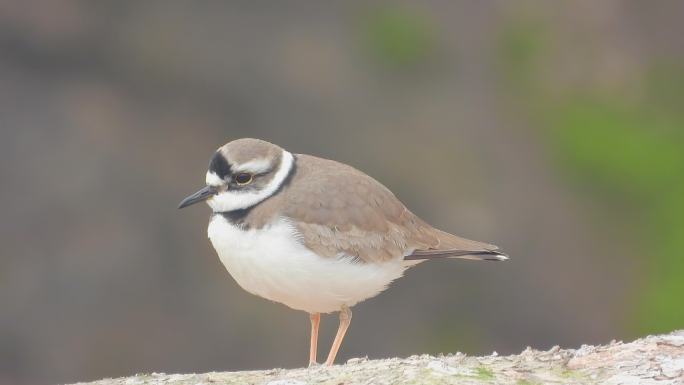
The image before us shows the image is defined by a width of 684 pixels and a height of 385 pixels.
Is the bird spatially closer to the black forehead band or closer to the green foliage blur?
the black forehead band

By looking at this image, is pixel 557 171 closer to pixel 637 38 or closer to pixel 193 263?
pixel 637 38

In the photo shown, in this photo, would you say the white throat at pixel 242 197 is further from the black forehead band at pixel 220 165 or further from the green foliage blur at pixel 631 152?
the green foliage blur at pixel 631 152

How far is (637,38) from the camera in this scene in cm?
1565

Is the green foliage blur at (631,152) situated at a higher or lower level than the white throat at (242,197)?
higher

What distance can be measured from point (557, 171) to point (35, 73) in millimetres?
6059

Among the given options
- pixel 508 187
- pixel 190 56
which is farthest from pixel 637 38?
pixel 190 56

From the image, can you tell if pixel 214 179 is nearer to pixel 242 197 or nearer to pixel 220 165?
pixel 220 165

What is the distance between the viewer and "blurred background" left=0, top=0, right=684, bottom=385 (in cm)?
1209

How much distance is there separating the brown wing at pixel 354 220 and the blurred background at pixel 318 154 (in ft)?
14.9

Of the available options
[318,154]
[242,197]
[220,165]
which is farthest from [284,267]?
[318,154]

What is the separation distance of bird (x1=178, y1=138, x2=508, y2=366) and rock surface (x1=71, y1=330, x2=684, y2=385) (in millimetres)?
570

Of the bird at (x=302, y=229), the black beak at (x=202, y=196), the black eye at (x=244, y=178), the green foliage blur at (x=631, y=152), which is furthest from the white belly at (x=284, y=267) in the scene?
the green foliage blur at (x=631, y=152)

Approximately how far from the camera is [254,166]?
7102 millimetres

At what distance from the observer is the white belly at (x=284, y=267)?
22.4 feet
